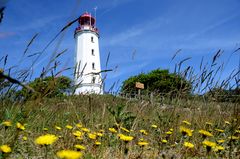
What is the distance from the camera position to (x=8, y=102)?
2.91m

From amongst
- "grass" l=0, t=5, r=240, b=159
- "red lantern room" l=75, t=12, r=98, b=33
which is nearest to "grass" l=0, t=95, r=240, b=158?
"grass" l=0, t=5, r=240, b=159

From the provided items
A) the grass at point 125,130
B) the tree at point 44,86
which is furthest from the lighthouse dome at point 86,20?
the tree at point 44,86

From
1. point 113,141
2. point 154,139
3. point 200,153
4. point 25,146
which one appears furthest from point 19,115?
point 200,153

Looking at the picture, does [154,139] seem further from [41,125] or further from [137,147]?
[41,125]

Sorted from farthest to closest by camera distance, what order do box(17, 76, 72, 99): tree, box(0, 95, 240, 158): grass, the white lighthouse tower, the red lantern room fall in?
the red lantern room
the white lighthouse tower
box(0, 95, 240, 158): grass
box(17, 76, 72, 99): tree

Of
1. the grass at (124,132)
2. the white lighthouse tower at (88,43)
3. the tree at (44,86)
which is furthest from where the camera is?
the white lighthouse tower at (88,43)

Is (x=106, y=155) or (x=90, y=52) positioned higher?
(x=90, y=52)

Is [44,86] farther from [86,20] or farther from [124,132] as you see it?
[86,20]

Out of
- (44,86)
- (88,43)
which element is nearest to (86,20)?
(88,43)

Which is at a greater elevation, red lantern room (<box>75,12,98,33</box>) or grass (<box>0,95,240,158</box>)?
red lantern room (<box>75,12,98,33</box>)

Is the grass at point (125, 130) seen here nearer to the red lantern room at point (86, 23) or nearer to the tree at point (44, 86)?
the tree at point (44, 86)

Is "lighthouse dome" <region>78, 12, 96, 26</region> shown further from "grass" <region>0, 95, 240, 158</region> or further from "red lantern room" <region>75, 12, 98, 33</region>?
"grass" <region>0, 95, 240, 158</region>

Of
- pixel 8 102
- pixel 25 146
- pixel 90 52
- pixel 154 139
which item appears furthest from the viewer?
pixel 90 52

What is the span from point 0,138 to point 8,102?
1.05 metres
